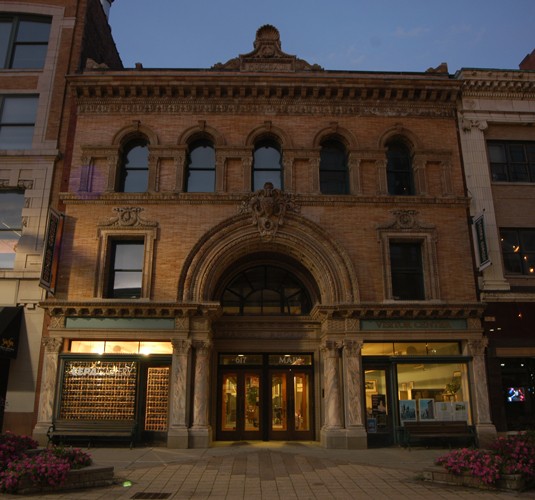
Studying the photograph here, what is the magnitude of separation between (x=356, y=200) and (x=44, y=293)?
11.8 metres

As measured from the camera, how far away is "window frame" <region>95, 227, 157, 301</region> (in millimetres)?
17531

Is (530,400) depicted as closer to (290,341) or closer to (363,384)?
(363,384)

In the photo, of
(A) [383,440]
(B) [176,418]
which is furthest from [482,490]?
(B) [176,418]

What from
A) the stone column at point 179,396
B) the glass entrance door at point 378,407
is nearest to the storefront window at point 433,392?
the glass entrance door at point 378,407

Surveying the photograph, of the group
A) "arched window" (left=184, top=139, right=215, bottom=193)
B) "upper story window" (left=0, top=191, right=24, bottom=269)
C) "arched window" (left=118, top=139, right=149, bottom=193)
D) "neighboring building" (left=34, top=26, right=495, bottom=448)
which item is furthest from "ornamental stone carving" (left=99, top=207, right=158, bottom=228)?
"upper story window" (left=0, top=191, right=24, bottom=269)

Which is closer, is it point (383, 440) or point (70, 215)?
point (383, 440)

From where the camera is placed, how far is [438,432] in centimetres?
1631

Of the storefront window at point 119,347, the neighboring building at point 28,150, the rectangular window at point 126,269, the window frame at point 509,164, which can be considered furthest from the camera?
the window frame at point 509,164

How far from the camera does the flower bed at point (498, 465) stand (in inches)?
→ 410

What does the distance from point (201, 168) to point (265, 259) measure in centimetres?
439

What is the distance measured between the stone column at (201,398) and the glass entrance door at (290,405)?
2824 mm

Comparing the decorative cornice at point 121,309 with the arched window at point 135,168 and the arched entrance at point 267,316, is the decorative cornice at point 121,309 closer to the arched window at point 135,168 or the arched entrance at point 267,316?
the arched entrance at point 267,316

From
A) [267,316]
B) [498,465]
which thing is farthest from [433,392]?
[498,465]

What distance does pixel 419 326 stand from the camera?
17406 millimetres
